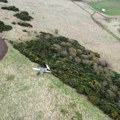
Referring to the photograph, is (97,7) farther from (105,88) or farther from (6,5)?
(105,88)

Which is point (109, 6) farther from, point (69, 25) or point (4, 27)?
point (4, 27)

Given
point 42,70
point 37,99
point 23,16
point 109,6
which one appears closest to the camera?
point 37,99

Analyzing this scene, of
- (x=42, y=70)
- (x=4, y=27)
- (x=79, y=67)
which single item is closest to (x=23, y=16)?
(x=4, y=27)

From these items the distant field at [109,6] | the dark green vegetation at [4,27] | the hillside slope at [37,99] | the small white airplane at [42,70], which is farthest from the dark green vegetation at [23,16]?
the distant field at [109,6]

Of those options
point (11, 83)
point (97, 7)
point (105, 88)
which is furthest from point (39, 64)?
point (97, 7)

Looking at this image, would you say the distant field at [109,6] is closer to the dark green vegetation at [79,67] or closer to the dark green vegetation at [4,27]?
the dark green vegetation at [79,67]

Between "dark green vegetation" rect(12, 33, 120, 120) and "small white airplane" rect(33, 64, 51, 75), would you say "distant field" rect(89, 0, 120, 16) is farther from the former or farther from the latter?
"small white airplane" rect(33, 64, 51, 75)
